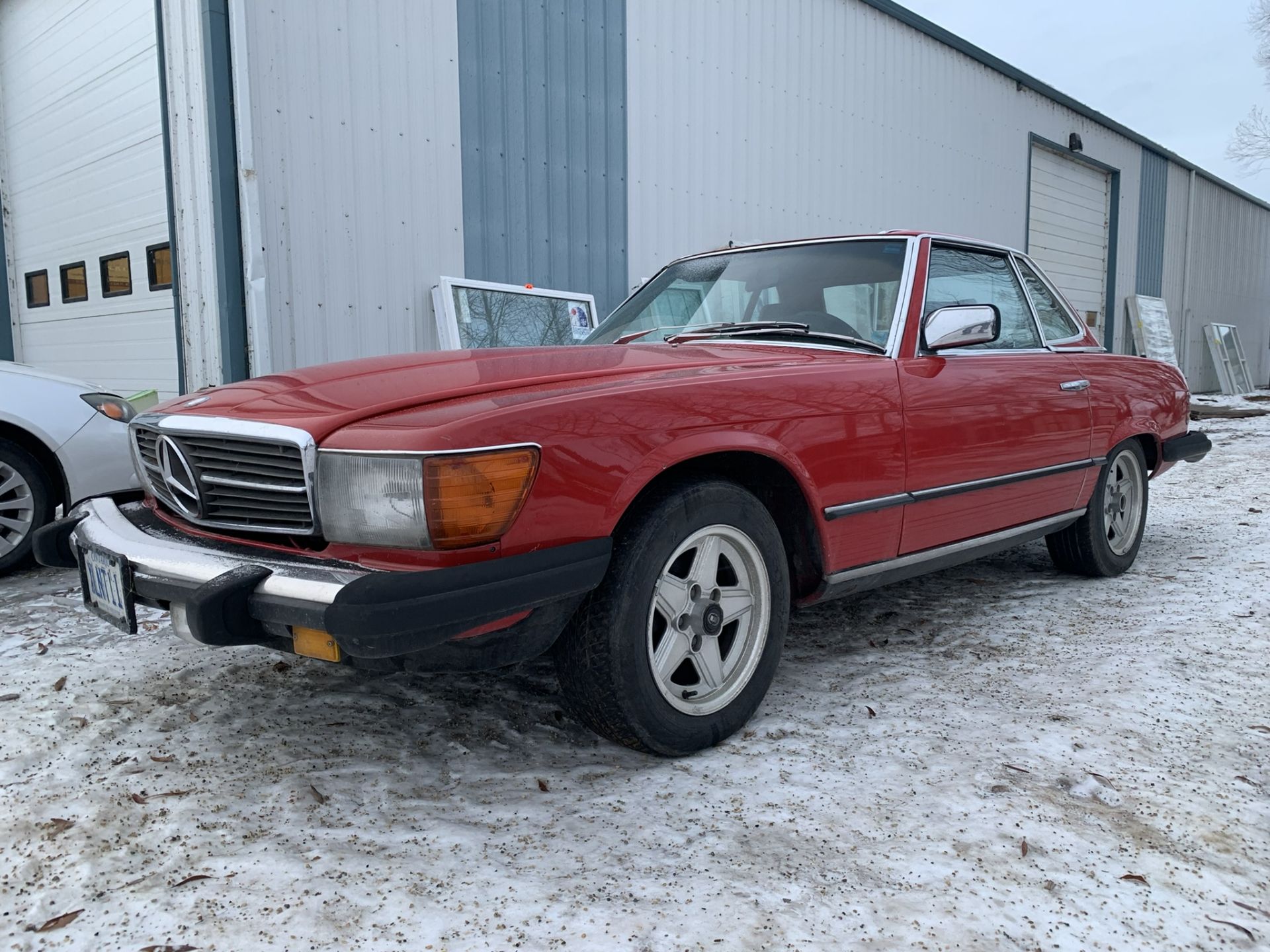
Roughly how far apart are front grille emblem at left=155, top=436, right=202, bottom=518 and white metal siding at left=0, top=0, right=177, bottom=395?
4.41 m

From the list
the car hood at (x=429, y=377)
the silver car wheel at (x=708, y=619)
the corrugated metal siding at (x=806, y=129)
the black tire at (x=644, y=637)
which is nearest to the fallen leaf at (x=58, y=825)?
the car hood at (x=429, y=377)

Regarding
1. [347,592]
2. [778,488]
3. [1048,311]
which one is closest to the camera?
[347,592]

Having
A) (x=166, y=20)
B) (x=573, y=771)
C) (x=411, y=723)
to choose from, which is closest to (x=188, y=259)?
(x=166, y=20)

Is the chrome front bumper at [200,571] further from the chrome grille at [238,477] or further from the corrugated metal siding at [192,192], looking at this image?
the corrugated metal siding at [192,192]

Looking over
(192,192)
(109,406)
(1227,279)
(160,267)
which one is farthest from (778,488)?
(1227,279)

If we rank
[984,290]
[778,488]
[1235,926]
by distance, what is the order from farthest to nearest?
[984,290], [778,488], [1235,926]

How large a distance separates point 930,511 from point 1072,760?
93cm

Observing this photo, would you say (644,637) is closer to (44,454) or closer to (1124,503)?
(1124,503)

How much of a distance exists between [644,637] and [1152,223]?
61.4 ft

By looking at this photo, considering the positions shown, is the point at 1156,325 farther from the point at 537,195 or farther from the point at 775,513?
the point at 775,513

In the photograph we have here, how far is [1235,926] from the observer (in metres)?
1.63

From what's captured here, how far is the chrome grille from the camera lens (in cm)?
204

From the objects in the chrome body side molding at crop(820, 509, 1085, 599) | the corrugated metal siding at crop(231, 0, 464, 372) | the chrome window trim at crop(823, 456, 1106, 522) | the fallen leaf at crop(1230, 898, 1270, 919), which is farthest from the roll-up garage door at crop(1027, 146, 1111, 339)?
the fallen leaf at crop(1230, 898, 1270, 919)

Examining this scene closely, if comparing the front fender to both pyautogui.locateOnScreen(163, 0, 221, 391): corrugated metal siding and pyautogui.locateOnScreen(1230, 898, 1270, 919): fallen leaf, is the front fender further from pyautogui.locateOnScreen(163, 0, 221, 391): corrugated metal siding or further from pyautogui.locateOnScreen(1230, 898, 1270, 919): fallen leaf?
pyautogui.locateOnScreen(163, 0, 221, 391): corrugated metal siding
